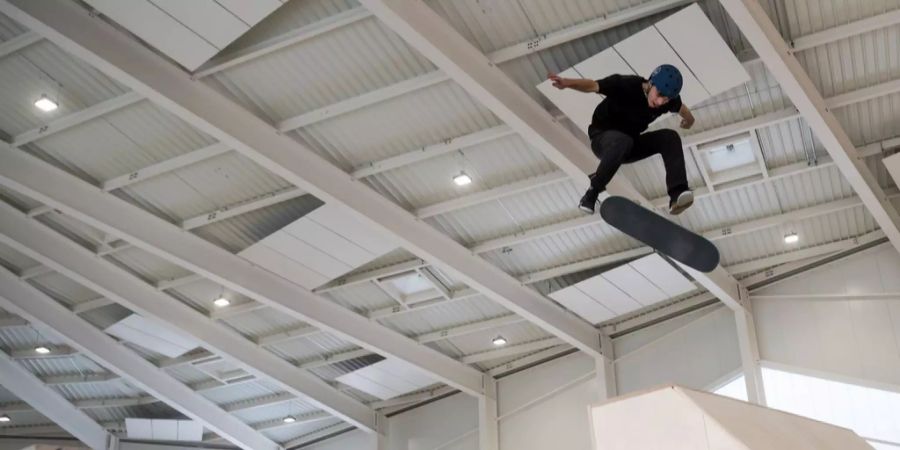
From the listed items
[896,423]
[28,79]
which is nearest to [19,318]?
[28,79]

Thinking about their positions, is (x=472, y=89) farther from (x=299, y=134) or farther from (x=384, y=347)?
(x=384, y=347)

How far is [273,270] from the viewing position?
1260 cm

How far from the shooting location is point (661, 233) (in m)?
6.25

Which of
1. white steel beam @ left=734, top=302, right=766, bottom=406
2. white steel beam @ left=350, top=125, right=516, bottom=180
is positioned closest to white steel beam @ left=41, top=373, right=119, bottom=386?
white steel beam @ left=350, top=125, right=516, bottom=180

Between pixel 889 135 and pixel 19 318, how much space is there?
50.1 ft

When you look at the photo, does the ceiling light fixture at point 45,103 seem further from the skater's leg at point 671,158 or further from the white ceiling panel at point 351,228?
the skater's leg at point 671,158

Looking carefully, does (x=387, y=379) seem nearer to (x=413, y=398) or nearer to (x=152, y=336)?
(x=413, y=398)

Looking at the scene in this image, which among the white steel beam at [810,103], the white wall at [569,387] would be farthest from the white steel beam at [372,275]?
the white steel beam at [810,103]

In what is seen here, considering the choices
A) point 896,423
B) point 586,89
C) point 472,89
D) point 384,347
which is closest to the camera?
point 586,89

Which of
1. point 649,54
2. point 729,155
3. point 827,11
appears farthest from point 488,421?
point 827,11

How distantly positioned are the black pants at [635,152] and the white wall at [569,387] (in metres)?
7.48

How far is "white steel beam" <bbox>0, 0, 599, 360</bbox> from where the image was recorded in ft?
28.8

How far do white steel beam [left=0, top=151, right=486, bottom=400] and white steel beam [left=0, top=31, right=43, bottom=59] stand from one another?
203cm

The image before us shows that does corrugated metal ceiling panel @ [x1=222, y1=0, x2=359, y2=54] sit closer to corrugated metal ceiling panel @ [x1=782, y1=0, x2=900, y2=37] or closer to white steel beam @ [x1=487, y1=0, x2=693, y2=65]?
white steel beam @ [x1=487, y1=0, x2=693, y2=65]
